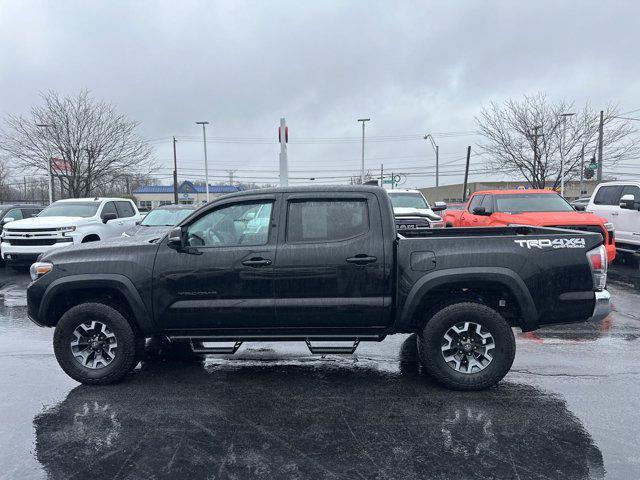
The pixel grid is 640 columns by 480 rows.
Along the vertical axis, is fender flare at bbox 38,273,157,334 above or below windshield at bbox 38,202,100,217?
below

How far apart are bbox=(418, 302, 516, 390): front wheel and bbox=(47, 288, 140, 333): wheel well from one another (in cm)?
291

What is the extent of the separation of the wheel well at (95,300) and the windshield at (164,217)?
690 centimetres

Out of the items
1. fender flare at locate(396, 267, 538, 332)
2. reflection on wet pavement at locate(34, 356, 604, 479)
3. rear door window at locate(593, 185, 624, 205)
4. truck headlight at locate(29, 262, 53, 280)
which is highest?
rear door window at locate(593, 185, 624, 205)

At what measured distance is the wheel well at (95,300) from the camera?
475cm

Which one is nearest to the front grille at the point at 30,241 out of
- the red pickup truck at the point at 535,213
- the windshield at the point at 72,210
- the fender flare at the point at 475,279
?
the windshield at the point at 72,210

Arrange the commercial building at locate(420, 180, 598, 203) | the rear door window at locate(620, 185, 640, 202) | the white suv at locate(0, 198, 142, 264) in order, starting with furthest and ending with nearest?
the commercial building at locate(420, 180, 598, 203) < the rear door window at locate(620, 185, 640, 202) < the white suv at locate(0, 198, 142, 264)

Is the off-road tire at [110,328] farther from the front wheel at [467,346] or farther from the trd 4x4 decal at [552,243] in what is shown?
the trd 4x4 decal at [552,243]

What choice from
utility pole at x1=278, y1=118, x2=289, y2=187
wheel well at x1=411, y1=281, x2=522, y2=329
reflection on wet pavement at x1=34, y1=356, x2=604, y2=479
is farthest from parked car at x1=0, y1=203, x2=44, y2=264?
wheel well at x1=411, y1=281, x2=522, y2=329

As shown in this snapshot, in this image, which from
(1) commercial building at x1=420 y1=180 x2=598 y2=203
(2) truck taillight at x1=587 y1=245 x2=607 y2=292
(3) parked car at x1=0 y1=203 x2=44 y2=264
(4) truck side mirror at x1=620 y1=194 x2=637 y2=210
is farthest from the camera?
(1) commercial building at x1=420 y1=180 x2=598 y2=203

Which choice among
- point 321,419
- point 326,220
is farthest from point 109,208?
point 321,419

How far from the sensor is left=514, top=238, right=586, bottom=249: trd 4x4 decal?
14.3ft

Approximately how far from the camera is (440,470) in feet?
10.5

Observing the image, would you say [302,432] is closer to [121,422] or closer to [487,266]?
[121,422]

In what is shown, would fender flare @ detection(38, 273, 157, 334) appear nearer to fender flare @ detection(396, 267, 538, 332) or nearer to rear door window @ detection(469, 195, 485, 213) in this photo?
fender flare @ detection(396, 267, 538, 332)
